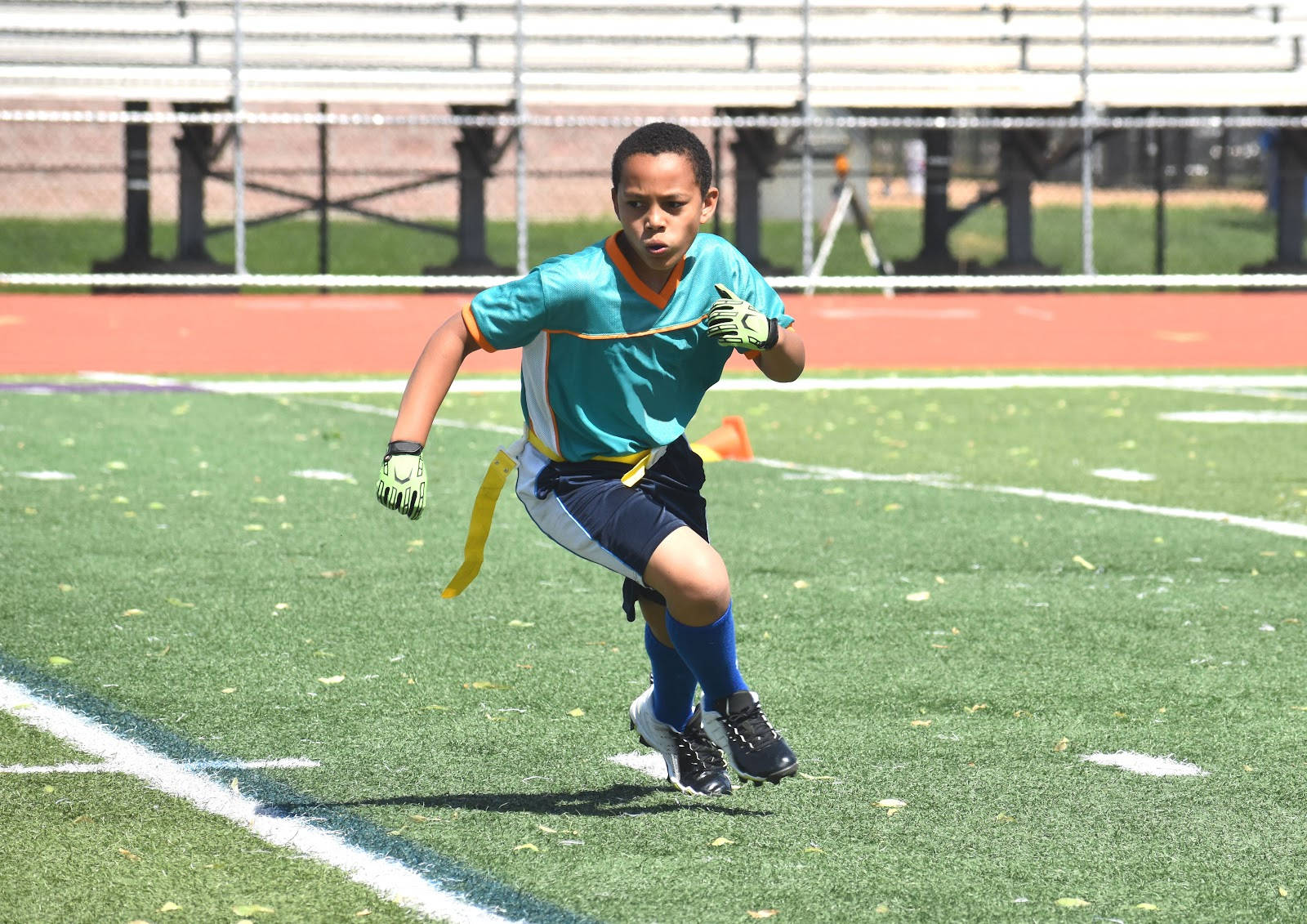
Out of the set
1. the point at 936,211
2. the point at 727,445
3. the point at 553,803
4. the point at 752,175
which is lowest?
the point at 553,803

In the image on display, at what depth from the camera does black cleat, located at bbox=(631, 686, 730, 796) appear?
440 centimetres

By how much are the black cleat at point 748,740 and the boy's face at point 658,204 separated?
37.2 inches

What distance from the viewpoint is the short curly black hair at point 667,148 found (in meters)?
4.18

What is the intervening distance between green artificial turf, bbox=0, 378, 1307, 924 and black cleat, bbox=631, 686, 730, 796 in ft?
0.16

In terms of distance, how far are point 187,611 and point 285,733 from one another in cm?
169

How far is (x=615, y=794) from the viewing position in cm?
443

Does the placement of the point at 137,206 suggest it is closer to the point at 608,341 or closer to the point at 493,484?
the point at 493,484

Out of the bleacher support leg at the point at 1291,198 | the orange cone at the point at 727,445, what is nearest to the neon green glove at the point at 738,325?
the orange cone at the point at 727,445

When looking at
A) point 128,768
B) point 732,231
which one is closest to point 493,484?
point 128,768

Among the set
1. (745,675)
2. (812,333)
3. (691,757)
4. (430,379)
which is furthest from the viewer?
(812,333)

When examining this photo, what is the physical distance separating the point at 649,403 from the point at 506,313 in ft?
1.28

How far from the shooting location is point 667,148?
4.18 meters

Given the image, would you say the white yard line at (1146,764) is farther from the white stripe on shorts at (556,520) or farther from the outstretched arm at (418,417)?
the outstretched arm at (418,417)

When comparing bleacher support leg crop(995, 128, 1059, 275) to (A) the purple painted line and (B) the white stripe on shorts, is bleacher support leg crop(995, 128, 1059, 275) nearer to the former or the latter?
(A) the purple painted line
